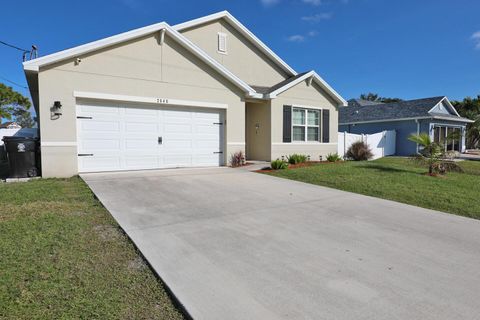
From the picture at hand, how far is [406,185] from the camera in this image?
8414mm

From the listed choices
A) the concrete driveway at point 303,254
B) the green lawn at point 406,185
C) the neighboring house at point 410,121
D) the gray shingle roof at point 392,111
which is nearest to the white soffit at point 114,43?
the concrete driveway at point 303,254

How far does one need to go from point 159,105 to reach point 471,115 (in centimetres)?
3189

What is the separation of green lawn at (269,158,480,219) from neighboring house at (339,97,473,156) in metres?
11.9

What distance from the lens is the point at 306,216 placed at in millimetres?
5453

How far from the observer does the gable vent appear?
14727 millimetres

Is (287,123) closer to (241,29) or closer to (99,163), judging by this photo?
(241,29)

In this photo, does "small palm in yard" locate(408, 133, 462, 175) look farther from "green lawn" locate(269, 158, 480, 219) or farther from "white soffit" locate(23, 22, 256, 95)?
"white soffit" locate(23, 22, 256, 95)

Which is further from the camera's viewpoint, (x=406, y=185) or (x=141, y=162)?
(x=141, y=162)

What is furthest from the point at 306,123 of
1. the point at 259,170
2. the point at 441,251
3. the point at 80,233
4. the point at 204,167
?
the point at 80,233

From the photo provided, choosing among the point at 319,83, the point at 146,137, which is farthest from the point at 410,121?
the point at 146,137

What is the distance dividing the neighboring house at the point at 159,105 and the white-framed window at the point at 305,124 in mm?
51

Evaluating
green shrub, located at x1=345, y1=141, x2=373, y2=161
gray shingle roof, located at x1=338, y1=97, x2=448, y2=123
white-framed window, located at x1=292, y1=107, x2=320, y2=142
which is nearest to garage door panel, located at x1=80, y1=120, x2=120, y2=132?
white-framed window, located at x1=292, y1=107, x2=320, y2=142

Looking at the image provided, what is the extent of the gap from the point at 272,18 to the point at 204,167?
964 cm

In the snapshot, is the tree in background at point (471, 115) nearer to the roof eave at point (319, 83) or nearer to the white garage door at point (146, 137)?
the roof eave at point (319, 83)
